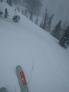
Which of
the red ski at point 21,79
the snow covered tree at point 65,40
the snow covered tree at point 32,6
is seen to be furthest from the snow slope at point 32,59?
the snow covered tree at point 32,6

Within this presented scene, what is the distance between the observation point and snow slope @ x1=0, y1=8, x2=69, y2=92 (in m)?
34.2

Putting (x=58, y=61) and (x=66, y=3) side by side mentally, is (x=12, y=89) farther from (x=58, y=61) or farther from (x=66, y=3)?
(x=66, y=3)

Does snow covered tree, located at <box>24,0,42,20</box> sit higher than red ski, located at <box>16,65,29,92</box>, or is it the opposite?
red ski, located at <box>16,65,29,92</box>

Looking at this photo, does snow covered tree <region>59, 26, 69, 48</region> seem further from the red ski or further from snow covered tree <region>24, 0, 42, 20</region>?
snow covered tree <region>24, 0, 42, 20</region>

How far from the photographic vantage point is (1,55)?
120 ft

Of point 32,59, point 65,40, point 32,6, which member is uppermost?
point 32,59

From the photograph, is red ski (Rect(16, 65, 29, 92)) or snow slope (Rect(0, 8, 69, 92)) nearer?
red ski (Rect(16, 65, 29, 92))

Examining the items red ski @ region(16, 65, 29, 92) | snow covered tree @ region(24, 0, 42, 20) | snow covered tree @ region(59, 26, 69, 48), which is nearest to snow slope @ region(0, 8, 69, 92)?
red ski @ region(16, 65, 29, 92)

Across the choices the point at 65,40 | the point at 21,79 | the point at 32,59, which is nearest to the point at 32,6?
the point at 65,40

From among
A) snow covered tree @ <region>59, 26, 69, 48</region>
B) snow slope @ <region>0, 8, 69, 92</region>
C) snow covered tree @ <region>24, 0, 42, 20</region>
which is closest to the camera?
snow slope @ <region>0, 8, 69, 92</region>

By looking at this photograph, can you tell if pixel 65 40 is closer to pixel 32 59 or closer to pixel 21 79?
pixel 32 59

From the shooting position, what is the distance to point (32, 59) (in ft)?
130

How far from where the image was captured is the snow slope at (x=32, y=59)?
112ft

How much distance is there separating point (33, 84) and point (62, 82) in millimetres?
7180
